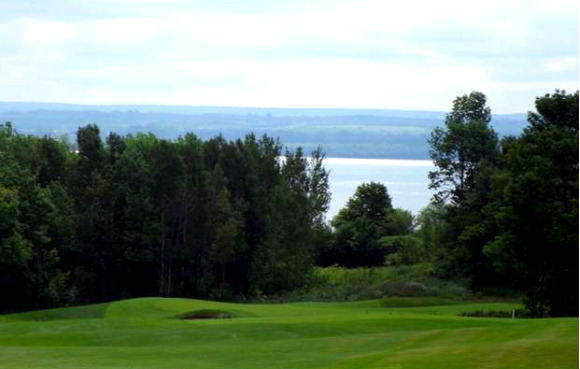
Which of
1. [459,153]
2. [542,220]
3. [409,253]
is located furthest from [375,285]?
[542,220]

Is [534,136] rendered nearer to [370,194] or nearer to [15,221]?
[15,221]

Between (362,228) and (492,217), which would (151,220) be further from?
(362,228)

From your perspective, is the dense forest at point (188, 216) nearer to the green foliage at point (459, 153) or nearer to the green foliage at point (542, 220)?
the green foliage at point (459, 153)

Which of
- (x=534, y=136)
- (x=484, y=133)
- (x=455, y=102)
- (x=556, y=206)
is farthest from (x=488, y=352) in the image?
(x=455, y=102)

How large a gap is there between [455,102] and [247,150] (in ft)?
57.4

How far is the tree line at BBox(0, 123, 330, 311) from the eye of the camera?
69.2 metres

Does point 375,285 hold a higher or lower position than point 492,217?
lower

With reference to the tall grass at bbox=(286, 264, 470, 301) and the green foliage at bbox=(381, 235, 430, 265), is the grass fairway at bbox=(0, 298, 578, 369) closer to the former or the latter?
the tall grass at bbox=(286, 264, 470, 301)

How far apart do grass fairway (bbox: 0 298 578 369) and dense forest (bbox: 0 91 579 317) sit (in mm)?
19372

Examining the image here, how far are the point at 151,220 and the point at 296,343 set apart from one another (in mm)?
43581

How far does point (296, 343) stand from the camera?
3216cm

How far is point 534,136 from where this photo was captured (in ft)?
166

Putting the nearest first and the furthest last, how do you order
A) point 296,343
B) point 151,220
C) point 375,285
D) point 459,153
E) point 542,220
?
point 296,343
point 542,220
point 375,285
point 151,220
point 459,153

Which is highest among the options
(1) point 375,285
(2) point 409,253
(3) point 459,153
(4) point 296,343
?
(3) point 459,153
